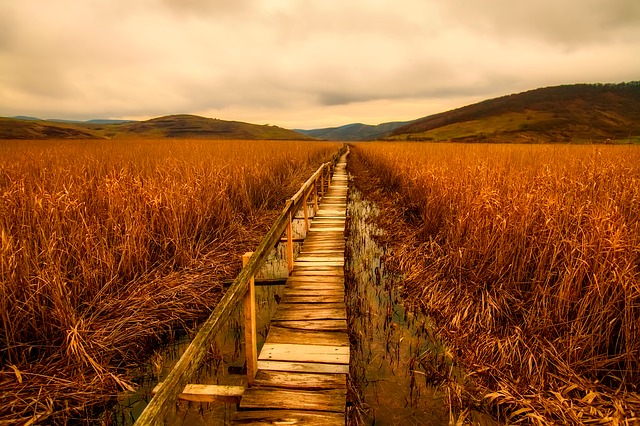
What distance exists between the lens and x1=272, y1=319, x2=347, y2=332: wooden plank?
3.50m

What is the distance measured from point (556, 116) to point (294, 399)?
4421 inches

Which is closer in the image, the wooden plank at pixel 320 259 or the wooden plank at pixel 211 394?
the wooden plank at pixel 211 394

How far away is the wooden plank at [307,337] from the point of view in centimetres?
323

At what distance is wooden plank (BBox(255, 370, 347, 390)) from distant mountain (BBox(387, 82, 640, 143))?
6487cm

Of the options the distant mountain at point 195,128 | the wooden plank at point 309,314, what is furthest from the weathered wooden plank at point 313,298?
the distant mountain at point 195,128

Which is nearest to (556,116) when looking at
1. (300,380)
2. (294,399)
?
(300,380)

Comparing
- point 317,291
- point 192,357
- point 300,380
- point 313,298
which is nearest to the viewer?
point 192,357

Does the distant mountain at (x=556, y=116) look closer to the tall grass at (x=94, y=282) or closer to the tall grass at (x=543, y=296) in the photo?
the tall grass at (x=543, y=296)

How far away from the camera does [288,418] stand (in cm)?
227

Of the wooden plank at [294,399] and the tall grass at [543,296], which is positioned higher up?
the tall grass at [543,296]

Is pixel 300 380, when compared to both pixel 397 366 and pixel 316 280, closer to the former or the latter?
pixel 397 366

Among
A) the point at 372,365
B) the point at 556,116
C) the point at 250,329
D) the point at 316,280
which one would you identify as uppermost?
the point at 556,116

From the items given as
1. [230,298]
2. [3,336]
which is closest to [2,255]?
[3,336]

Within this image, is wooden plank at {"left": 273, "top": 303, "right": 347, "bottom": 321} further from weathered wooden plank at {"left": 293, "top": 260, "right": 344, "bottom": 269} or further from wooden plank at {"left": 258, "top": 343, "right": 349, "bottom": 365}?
weathered wooden plank at {"left": 293, "top": 260, "right": 344, "bottom": 269}
